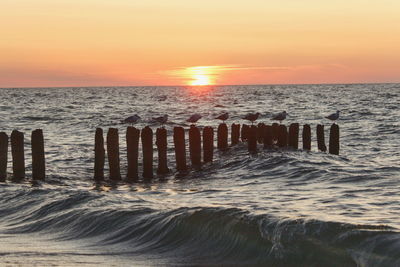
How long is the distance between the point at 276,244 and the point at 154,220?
2537mm

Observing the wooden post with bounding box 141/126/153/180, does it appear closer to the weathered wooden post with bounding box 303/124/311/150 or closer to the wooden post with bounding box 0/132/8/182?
the wooden post with bounding box 0/132/8/182

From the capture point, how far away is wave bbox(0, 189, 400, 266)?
29.2 ft

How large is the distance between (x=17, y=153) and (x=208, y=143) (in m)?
5.82

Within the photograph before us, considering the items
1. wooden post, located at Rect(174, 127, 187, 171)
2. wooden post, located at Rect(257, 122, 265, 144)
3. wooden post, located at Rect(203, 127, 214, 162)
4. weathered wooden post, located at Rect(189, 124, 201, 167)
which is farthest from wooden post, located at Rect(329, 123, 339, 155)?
wooden post, located at Rect(174, 127, 187, 171)

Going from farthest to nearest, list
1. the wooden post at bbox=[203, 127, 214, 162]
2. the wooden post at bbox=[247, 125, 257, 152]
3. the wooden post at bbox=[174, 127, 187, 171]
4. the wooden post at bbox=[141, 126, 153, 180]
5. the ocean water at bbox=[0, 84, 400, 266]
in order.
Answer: the wooden post at bbox=[247, 125, 257, 152] → the wooden post at bbox=[203, 127, 214, 162] → the wooden post at bbox=[174, 127, 187, 171] → the wooden post at bbox=[141, 126, 153, 180] → the ocean water at bbox=[0, 84, 400, 266]

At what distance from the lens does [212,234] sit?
10.3m

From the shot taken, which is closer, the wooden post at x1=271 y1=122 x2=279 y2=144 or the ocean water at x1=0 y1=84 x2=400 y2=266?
the ocean water at x1=0 y1=84 x2=400 y2=266

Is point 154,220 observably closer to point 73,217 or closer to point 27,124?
point 73,217

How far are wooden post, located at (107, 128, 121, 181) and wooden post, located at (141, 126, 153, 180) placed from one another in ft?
2.50

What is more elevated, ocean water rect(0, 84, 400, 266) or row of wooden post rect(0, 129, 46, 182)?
row of wooden post rect(0, 129, 46, 182)

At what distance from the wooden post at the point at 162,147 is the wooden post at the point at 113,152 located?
1338 millimetres

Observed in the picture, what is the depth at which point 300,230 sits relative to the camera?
31.9 feet

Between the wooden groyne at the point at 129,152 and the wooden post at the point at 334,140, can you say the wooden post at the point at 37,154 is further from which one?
the wooden post at the point at 334,140

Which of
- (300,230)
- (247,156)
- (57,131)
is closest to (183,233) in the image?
(300,230)
